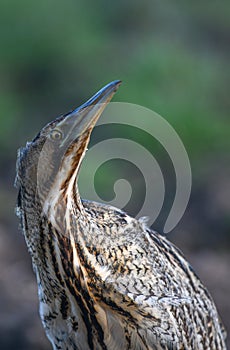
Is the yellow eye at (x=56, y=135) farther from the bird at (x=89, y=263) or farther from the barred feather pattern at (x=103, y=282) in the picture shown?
the barred feather pattern at (x=103, y=282)

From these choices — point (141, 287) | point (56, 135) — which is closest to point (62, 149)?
point (56, 135)

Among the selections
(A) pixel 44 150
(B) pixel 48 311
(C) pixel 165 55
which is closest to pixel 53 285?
(B) pixel 48 311

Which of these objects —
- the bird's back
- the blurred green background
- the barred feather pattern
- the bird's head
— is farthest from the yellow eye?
the blurred green background

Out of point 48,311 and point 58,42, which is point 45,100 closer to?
point 58,42

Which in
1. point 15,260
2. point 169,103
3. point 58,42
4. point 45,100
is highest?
point 58,42

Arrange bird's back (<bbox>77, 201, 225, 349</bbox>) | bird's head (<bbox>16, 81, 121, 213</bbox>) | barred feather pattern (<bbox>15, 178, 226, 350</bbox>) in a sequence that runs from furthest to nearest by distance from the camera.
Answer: bird's back (<bbox>77, 201, 225, 349</bbox>), barred feather pattern (<bbox>15, 178, 226, 350</bbox>), bird's head (<bbox>16, 81, 121, 213</bbox>)

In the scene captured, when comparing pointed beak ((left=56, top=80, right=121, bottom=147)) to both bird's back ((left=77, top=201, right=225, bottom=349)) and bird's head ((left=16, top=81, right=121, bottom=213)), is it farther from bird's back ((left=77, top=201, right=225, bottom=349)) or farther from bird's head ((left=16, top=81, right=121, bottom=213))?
bird's back ((left=77, top=201, right=225, bottom=349))

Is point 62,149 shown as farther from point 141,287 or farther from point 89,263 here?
point 141,287
